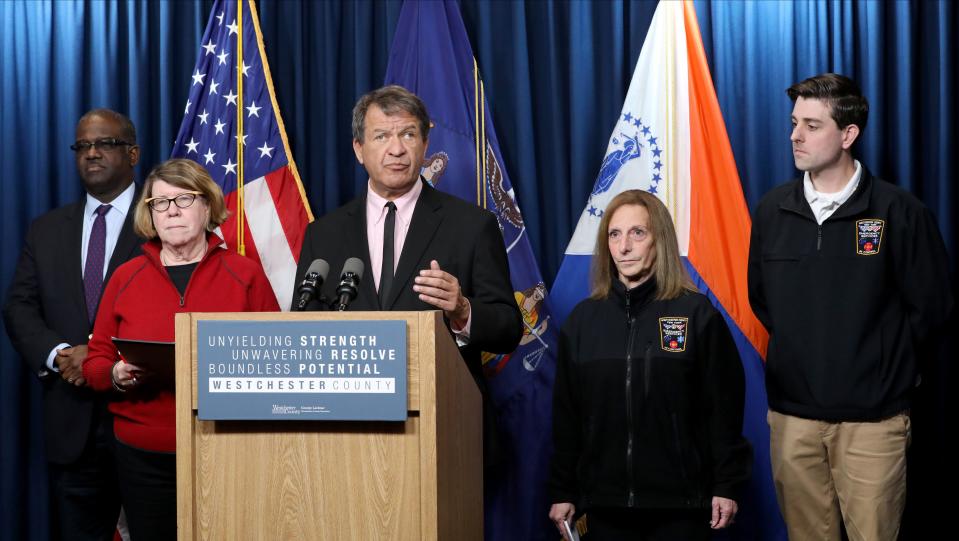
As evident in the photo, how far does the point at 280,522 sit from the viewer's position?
6.16 ft

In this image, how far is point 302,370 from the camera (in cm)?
182

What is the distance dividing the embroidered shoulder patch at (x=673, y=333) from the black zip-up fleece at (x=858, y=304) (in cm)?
51

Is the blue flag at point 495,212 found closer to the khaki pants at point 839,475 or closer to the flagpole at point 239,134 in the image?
the flagpole at point 239,134

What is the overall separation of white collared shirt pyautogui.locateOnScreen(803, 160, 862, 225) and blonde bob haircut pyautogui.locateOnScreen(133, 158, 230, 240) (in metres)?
1.87

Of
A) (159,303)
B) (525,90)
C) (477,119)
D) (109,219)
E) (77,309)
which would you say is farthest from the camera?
(525,90)

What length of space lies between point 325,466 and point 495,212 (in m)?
2.07

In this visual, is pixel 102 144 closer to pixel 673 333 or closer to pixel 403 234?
pixel 403 234

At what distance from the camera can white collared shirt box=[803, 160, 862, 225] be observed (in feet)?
10.2

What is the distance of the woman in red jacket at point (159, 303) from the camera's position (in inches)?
106

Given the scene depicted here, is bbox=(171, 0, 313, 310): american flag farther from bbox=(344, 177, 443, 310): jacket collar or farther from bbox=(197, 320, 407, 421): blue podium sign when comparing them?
bbox=(197, 320, 407, 421): blue podium sign

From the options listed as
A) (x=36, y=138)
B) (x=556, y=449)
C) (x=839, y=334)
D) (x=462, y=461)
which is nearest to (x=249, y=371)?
(x=462, y=461)

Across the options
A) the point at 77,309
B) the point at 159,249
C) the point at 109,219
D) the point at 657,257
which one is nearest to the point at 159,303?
the point at 159,249

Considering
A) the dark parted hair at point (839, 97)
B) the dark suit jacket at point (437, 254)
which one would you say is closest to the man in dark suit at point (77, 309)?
the dark suit jacket at point (437, 254)

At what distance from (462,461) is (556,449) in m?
0.92
